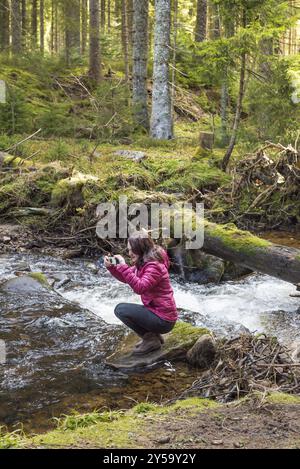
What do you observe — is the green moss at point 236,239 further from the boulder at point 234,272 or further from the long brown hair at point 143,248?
the long brown hair at point 143,248

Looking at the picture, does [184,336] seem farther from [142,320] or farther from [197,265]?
[197,265]

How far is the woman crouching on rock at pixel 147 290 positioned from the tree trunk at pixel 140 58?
13681 millimetres

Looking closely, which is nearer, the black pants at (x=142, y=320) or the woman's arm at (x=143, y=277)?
the woman's arm at (x=143, y=277)

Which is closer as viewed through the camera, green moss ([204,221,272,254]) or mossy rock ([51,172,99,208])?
green moss ([204,221,272,254])

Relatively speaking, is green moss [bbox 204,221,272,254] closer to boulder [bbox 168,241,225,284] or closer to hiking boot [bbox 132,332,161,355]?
boulder [bbox 168,241,225,284]

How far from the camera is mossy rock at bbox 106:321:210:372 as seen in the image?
598cm

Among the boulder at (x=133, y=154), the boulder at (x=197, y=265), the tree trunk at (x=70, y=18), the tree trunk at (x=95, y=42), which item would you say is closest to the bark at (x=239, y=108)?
the boulder at (x=133, y=154)

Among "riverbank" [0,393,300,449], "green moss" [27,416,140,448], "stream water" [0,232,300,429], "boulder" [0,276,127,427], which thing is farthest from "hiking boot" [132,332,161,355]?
"green moss" [27,416,140,448]

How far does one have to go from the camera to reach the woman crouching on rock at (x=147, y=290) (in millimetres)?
5781

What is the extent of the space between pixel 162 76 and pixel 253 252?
1069 cm

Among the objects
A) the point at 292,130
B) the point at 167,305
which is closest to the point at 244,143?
the point at 292,130

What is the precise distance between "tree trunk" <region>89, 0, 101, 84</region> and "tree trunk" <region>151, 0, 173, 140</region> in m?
5.15

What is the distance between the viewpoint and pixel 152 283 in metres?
5.81

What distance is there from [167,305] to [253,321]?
6.34ft
